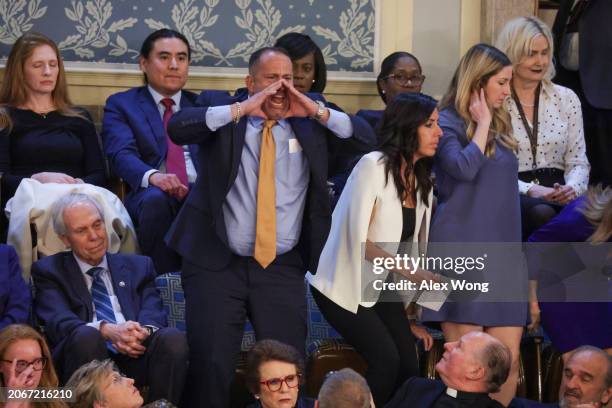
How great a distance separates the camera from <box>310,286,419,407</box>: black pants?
4.82 meters

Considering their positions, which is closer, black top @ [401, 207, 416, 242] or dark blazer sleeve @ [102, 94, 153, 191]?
black top @ [401, 207, 416, 242]

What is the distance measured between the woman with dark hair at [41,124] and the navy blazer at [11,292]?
78 centimetres

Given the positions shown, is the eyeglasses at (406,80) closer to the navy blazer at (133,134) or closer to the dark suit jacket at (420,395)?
the navy blazer at (133,134)

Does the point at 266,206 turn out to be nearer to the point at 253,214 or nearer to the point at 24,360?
the point at 253,214

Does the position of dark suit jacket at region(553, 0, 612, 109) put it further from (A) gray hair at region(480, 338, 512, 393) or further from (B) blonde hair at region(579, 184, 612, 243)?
(A) gray hair at region(480, 338, 512, 393)

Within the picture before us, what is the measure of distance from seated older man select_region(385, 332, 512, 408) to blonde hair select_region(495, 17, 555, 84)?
4.89ft

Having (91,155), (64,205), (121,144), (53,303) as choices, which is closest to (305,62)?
(121,144)

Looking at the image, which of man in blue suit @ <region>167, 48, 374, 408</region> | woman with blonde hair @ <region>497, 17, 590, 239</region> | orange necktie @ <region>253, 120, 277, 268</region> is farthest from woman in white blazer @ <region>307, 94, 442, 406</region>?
woman with blonde hair @ <region>497, 17, 590, 239</region>

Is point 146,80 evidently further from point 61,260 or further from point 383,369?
point 383,369

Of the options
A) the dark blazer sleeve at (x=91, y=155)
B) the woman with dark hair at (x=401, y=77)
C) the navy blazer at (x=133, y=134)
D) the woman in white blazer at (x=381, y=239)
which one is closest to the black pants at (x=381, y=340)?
the woman in white blazer at (x=381, y=239)

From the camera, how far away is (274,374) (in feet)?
15.1

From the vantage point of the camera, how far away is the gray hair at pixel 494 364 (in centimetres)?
471

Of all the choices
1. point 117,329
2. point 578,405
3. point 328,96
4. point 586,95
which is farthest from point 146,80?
point 578,405

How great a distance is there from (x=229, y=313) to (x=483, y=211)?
104 centimetres
